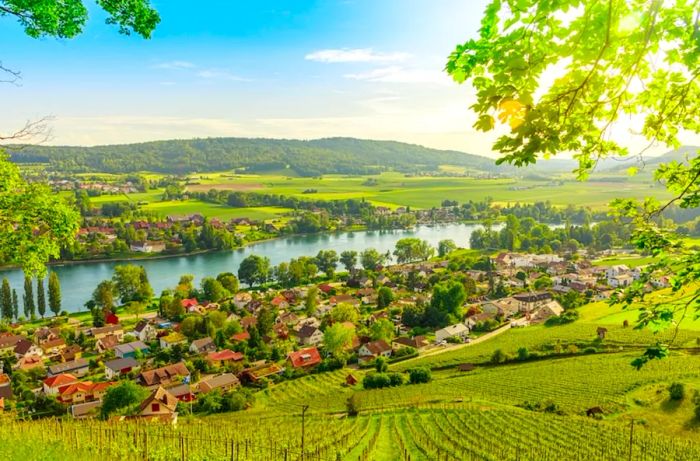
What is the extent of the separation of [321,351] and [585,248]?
38443 mm

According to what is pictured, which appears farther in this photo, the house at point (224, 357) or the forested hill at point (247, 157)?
the forested hill at point (247, 157)

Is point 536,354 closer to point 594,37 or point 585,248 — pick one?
point 594,37

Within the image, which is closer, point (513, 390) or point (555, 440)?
point (555, 440)

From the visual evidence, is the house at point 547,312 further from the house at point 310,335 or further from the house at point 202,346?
the house at point 202,346

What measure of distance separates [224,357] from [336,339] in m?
5.21

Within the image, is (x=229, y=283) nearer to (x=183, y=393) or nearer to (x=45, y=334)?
(x=45, y=334)

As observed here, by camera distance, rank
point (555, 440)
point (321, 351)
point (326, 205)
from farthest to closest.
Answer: point (326, 205) < point (321, 351) < point (555, 440)

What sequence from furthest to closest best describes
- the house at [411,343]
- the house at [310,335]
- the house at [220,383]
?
the house at [310,335]
the house at [411,343]
the house at [220,383]

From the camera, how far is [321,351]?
24219 millimetres

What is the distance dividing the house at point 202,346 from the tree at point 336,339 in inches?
220

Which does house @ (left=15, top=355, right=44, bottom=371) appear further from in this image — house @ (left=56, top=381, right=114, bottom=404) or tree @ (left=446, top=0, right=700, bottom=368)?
tree @ (left=446, top=0, right=700, bottom=368)

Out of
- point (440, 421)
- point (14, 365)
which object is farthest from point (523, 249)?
point (14, 365)

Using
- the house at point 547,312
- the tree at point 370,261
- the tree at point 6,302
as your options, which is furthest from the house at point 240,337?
the tree at point 370,261

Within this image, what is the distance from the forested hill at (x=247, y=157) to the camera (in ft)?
393
